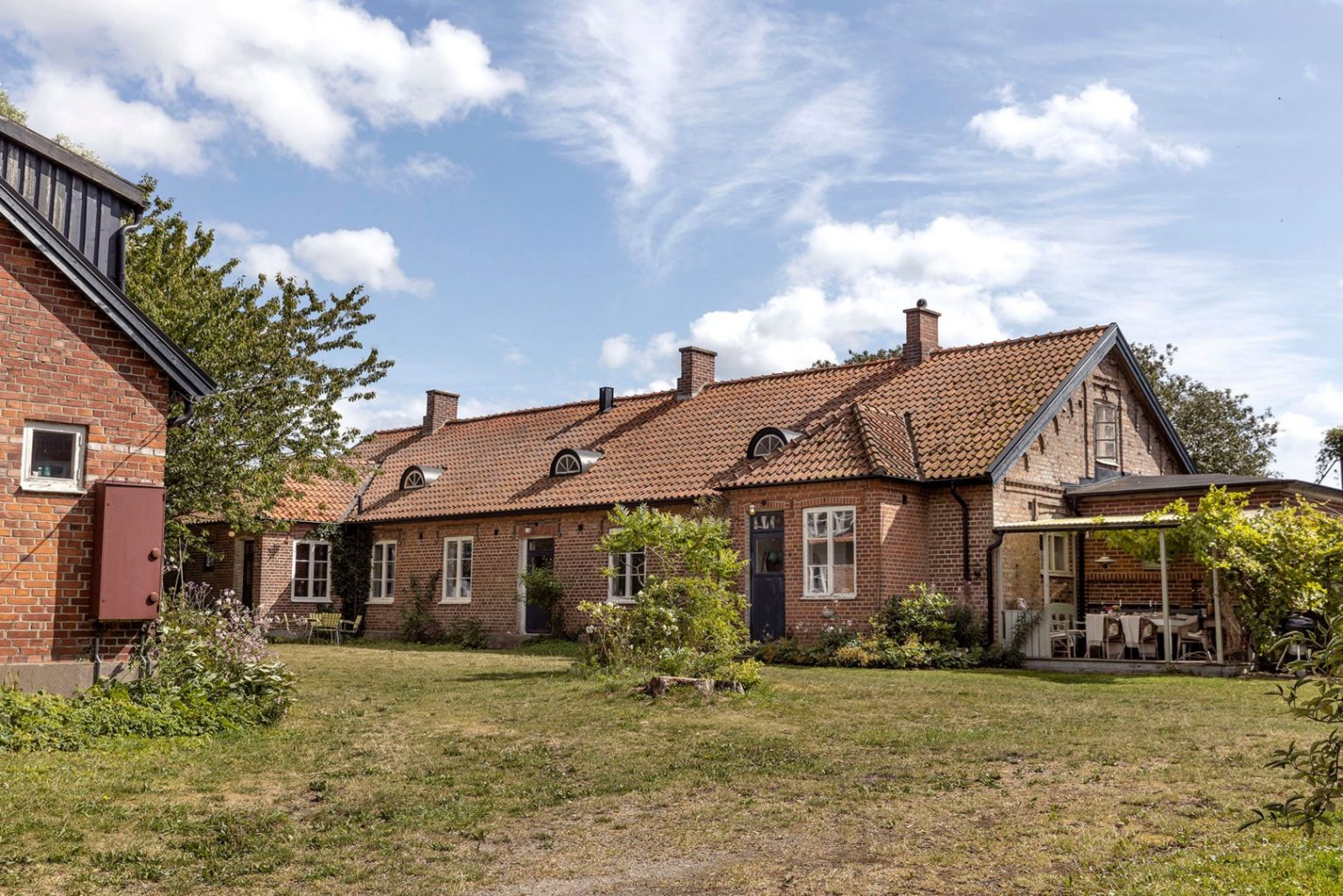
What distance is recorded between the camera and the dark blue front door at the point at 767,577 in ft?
76.4

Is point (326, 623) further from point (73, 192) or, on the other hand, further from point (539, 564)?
point (73, 192)

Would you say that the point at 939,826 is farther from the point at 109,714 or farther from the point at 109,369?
the point at 109,369

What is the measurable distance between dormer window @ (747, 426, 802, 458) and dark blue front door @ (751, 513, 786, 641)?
166cm

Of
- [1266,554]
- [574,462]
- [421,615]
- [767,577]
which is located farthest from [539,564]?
[1266,554]

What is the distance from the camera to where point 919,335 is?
1062 inches

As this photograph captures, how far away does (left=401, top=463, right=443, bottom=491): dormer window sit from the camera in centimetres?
3212

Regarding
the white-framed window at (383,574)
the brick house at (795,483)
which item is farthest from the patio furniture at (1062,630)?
the white-framed window at (383,574)

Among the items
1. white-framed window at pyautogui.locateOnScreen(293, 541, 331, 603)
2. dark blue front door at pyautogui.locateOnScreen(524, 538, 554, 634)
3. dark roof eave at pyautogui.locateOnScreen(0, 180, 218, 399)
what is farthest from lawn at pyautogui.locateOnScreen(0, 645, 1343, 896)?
white-framed window at pyautogui.locateOnScreen(293, 541, 331, 603)

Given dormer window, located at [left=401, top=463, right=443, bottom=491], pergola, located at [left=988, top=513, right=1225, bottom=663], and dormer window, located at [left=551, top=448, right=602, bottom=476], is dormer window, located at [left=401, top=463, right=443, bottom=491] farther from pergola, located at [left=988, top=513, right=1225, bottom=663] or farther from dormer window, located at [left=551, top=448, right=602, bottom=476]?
pergola, located at [left=988, top=513, right=1225, bottom=663]

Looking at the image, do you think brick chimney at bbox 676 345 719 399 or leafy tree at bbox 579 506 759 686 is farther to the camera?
brick chimney at bbox 676 345 719 399

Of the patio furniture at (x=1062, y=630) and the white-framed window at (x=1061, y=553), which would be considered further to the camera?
the white-framed window at (x=1061, y=553)

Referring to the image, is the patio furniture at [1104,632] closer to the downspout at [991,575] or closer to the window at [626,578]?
the downspout at [991,575]

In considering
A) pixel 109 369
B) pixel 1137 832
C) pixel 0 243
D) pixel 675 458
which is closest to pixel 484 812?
pixel 1137 832

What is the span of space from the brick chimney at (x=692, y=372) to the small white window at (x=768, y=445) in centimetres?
524
